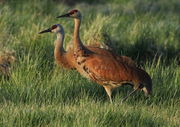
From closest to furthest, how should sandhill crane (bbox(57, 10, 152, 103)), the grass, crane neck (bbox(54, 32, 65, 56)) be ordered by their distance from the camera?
the grass < sandhill crane (bbox(57, 10, 152, 103)) < crane neck (bbox(54, 32, 65, 56))

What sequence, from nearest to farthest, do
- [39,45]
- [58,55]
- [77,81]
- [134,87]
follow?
A: [134,87], [77,81], [58,55], [39,45]

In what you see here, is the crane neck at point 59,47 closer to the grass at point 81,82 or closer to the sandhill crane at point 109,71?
the grass at point 81,82

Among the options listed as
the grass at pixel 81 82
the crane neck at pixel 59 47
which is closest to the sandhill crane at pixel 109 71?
the grass at pixel 81 82

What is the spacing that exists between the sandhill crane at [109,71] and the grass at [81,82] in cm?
20

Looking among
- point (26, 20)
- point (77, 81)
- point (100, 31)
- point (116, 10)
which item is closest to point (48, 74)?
point (77, 81)

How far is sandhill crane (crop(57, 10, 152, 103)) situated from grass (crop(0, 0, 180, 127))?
0.20 m

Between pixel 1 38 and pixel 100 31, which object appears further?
pixel 100 31

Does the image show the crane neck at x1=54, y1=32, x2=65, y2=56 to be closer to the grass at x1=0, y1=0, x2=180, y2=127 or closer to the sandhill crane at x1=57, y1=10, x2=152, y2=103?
the grass at x1=0, y1=0, x2=180, y2=127

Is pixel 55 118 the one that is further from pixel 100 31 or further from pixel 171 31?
pixel 171 31

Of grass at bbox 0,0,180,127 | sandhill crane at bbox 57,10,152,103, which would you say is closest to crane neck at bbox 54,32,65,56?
grass at bbox 0,0,180,127

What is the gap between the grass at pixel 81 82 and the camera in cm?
636

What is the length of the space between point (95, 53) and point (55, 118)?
184 cm

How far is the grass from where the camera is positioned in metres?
6.36

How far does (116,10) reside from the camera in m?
15.5
